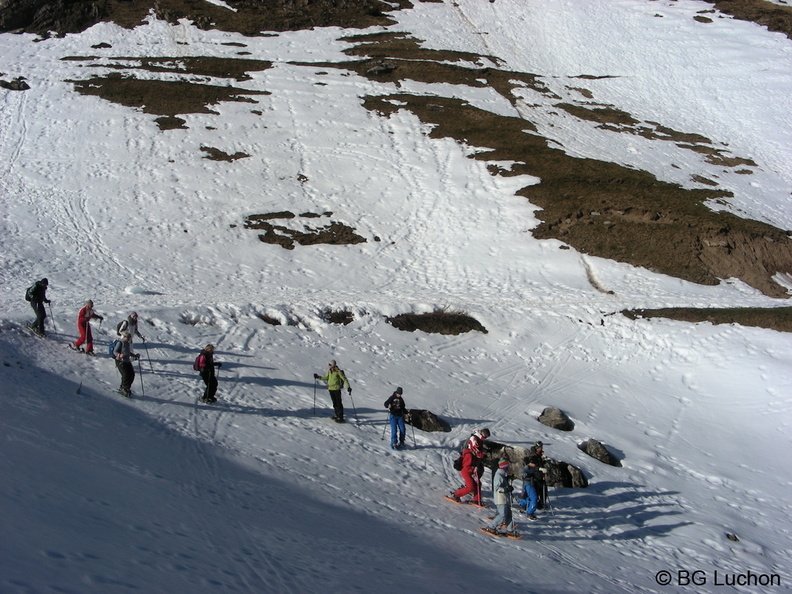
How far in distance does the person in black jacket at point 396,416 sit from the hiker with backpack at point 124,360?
5.97 metres

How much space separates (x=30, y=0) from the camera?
5406 centimetres

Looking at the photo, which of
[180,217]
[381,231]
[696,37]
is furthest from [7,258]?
[696,37]

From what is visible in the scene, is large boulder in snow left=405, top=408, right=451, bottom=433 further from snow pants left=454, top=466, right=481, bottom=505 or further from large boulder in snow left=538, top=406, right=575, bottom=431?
snow pants left=454, top=466, right=481, bottom=505

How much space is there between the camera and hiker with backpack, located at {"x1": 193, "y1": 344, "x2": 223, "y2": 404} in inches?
581

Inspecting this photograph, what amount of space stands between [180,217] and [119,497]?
23136mm

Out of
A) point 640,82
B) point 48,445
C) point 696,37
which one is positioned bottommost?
point 48,445

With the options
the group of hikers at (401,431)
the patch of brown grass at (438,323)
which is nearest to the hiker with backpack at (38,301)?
the group of hikers at (401,431)

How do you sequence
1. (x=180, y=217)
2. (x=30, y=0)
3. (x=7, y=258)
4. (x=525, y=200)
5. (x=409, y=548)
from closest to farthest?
1. (x=409, y=548)
2. (x=7, y=258)
3. (x=180, y=217)
4. (x=525, y=200)
5. (x=30, y=0)

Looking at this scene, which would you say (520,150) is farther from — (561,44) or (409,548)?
(409,548)

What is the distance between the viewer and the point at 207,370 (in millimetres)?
14828

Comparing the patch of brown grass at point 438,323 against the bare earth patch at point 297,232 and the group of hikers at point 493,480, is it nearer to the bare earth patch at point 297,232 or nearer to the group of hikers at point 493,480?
the bare earth patch at point 297,232

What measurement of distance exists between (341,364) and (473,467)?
7.97m

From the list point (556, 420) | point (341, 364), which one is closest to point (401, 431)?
point (341, 364)

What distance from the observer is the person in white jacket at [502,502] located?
11.5 m
